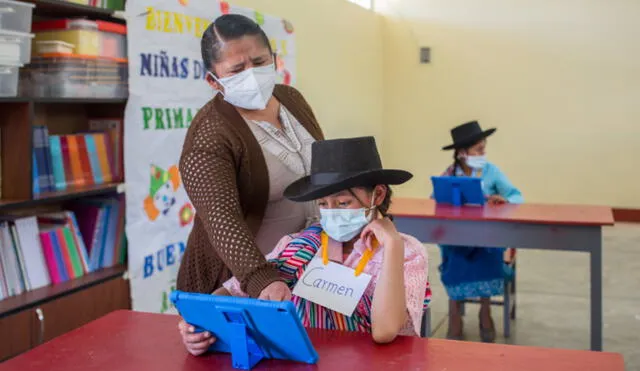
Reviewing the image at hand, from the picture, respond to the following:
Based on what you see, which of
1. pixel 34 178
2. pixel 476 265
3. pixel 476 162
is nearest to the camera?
pixel 34 178

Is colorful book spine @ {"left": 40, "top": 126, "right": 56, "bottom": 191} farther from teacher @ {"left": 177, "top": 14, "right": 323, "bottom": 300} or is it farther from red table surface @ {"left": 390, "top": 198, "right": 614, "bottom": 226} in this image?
red table surface @ {"left": 390, "top": 198, "right": 614, "bottom": 226}

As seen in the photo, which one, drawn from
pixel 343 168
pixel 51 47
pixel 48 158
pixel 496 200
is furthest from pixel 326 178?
pixel 496 200

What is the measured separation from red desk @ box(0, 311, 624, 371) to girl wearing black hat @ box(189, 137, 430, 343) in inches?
4.7

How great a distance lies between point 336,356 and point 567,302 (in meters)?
3.89

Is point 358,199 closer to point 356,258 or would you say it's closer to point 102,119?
point 356,258

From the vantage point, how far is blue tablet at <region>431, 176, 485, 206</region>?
4207 mm

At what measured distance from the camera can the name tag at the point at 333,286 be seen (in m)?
1.85

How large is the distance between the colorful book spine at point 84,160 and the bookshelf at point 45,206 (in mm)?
46

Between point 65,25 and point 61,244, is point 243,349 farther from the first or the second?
point 65,25

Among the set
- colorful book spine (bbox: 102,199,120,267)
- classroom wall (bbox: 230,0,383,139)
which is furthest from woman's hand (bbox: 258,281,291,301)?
classroom wall (bbox: 230,0,383,139)

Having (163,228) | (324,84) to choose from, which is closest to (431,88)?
(324,84)

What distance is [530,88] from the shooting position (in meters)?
7.93

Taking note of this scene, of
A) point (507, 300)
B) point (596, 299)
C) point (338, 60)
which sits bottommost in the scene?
point (507, 300)

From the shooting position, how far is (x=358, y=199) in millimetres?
1921
